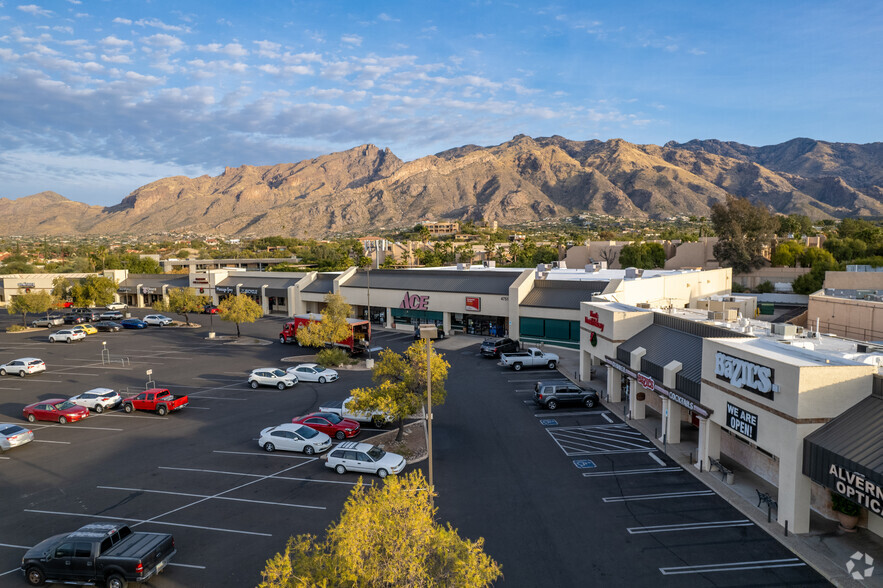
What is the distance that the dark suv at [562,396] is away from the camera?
97.0 feet

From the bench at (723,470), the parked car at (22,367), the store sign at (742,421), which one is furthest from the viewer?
the parked car at (22,367)

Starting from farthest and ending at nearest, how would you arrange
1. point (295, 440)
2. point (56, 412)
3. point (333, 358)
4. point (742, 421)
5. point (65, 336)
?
point (65, 336)
point (333, 358)
point (56, 412)
point (295, 440)
point (742, 421)

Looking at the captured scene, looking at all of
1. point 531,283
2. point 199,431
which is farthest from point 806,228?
point 199,431

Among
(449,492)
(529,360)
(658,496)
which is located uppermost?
(529,360)

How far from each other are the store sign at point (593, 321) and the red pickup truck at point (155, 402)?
27.2m

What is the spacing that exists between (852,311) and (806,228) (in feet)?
398

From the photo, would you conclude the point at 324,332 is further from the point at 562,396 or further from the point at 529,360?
the point at 562,396

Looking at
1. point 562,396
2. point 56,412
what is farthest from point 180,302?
point 562,396

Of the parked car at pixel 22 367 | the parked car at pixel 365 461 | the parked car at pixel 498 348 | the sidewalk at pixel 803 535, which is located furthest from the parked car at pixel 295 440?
the parked car at pixel 22 367

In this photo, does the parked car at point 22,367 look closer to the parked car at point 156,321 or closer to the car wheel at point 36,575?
the parked car at point 156,321

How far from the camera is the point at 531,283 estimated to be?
51.0m

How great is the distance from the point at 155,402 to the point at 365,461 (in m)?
16.9

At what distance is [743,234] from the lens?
285 ft

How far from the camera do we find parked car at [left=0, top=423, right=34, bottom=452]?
24297mm
